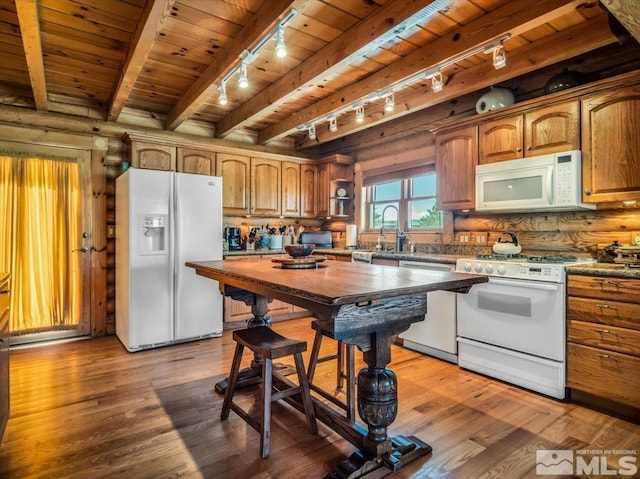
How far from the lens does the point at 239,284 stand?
79.7 inches

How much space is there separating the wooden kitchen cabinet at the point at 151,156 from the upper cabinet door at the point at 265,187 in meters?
1.02

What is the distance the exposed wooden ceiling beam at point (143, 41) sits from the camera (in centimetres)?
202

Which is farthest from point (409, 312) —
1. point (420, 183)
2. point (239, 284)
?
point (420, 183)

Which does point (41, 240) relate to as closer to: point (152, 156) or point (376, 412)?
point (152, 156)

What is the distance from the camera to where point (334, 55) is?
267 centimetres

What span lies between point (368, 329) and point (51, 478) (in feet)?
5.29

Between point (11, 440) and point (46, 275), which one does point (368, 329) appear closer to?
point (11, 440)

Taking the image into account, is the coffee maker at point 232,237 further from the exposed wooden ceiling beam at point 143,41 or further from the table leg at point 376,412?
the table leg at point 376,412

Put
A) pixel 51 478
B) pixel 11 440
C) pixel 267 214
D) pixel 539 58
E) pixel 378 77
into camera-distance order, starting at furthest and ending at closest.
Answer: pixel 267 214 → pixel 378 77 → pixel 539 58 → pixel 11 440 → pixel 51 478

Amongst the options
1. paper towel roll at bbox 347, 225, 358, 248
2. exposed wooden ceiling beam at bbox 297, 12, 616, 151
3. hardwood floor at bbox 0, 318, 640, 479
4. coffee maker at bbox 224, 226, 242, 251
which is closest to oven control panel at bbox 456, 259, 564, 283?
hardwood floor at bbox 0, 318, 640, 479

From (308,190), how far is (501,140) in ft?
9.04

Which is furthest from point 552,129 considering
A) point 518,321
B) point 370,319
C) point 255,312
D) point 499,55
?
point 255,312

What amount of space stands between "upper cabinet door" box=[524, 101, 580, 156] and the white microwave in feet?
0.26

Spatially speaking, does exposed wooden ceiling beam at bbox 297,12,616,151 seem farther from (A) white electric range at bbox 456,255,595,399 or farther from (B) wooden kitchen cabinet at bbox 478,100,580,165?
(A) white electric range at bbox 456,255,595,399
